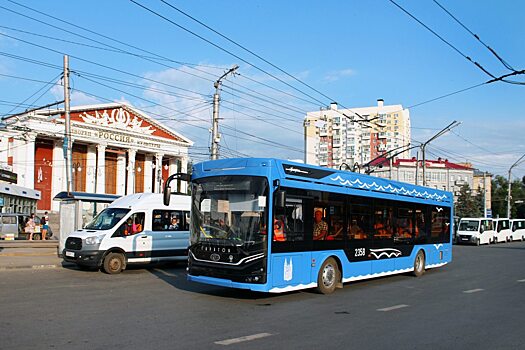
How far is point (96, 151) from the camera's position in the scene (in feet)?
216

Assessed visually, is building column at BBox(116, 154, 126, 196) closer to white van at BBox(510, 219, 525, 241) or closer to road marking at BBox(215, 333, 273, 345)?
white van at BBox(510, 219, 525, 241)

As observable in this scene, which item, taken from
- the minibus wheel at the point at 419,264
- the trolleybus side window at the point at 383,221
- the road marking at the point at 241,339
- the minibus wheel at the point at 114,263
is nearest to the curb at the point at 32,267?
the minibus wheel at the point at 114,263

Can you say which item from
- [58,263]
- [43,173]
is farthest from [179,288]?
[43,173]

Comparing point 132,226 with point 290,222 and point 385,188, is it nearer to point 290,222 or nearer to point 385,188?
point 290,222

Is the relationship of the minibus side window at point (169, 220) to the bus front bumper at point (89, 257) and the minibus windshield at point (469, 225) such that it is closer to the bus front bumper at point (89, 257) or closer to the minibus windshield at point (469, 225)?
the bus front bumper at point (89, 257)

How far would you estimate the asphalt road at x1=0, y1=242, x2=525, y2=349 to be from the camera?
25.3 feet

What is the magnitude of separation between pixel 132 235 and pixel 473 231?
36517 millimetres

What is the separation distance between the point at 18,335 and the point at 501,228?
5176 centimetres

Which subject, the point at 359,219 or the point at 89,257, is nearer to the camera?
the point at 359,219

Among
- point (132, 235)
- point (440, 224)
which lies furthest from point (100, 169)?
point (440, 224)

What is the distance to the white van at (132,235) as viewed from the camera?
54.9 ft

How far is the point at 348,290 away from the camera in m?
13.9

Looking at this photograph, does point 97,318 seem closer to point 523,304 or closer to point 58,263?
point 523,304

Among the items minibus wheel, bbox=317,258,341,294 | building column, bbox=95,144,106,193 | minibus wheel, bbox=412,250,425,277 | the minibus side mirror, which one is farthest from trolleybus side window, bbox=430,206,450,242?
building column, bbox=95,144,106,193
